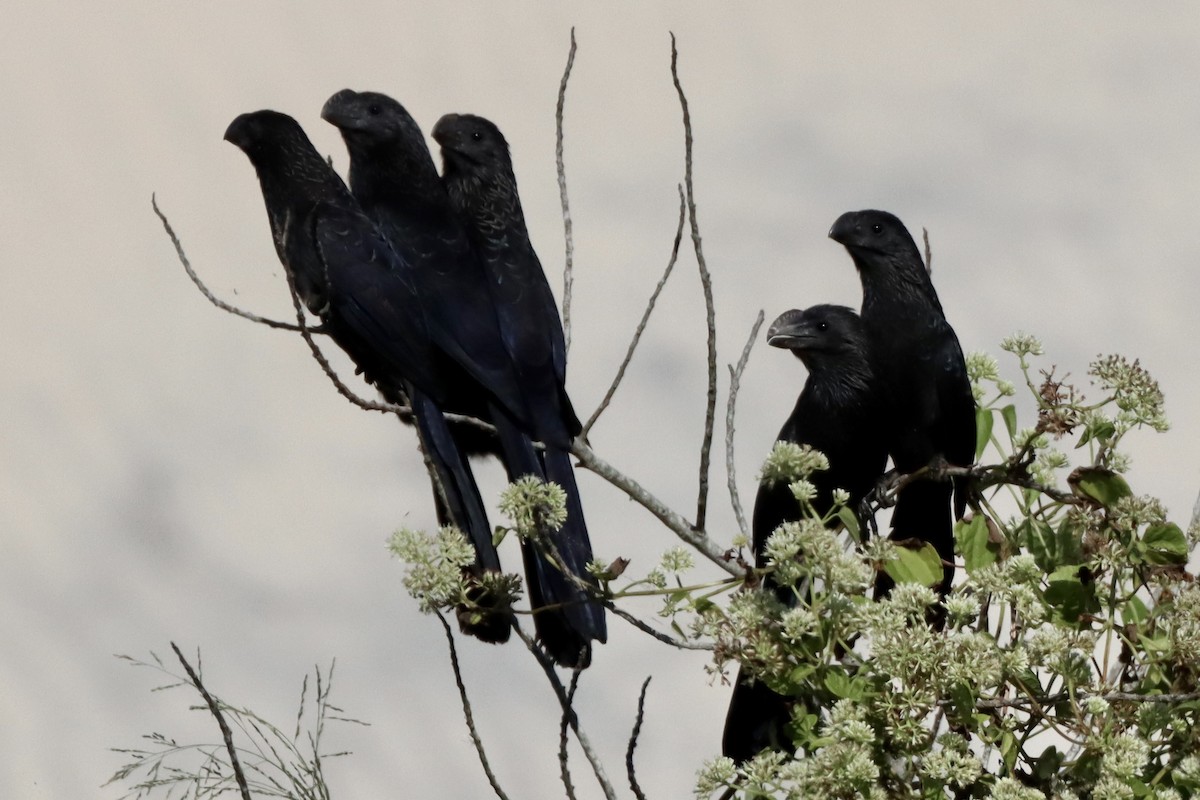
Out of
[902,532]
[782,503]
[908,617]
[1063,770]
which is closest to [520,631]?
[908,617]

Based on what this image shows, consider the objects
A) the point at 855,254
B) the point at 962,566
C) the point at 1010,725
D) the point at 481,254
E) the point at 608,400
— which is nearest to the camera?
the point at 1010,725

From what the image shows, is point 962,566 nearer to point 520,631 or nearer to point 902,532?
point 520,631

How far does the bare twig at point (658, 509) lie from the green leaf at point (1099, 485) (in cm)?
57

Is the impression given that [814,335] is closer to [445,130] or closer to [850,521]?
[445,130]

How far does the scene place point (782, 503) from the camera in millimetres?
3938

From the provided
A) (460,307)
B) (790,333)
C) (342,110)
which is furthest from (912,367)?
(342,110)

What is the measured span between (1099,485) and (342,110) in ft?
8.28

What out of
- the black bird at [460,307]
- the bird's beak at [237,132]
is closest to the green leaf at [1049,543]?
the black bird at [460,307]

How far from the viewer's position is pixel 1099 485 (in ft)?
7.67

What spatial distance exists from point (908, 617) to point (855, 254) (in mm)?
2515

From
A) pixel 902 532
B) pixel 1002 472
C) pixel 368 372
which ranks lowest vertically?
pixel 1002 472

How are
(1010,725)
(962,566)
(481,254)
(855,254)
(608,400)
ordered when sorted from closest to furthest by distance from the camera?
(1010,725) → (962,566) → (608,400) → (481,254) → (855,254)

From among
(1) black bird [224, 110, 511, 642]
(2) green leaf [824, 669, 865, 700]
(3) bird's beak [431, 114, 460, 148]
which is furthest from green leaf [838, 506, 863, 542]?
(3) bird's beak [431, 114, 460, 148]

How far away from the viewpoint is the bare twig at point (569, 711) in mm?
2537
